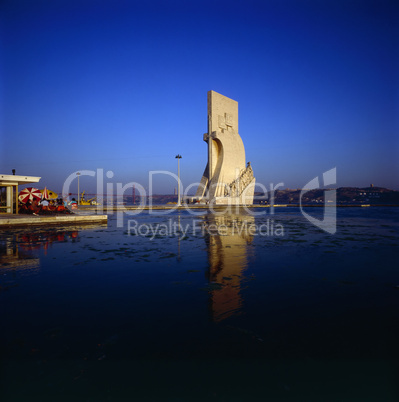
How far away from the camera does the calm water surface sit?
1.47 meters

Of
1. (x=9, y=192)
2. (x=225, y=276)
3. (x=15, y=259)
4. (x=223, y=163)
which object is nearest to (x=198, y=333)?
(x=225, y=276)

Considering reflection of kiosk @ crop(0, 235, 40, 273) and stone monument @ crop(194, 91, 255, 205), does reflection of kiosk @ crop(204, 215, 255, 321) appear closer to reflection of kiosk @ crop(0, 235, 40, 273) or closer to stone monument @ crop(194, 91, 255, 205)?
reflection of kiosk @ crop(0, 235, 40, 273)

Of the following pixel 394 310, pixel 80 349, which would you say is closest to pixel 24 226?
pixel 80 349

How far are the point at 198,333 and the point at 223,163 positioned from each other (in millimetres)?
41570

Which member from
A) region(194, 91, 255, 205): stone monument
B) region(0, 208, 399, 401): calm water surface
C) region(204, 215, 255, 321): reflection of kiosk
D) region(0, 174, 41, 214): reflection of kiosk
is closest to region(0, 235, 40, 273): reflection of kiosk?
region(0, 208, 399, 401): calm water surface

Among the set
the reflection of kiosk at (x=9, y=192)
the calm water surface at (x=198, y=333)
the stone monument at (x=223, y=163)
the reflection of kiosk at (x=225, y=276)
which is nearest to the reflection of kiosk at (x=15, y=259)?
the calm water surface at (x=198, y=333)

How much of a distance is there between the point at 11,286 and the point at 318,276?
4085mm

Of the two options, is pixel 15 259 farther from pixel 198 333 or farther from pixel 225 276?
pixel 198 333

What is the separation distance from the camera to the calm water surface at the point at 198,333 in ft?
4.83

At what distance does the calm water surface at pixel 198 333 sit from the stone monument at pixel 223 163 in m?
37.0

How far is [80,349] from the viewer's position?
70.0 inches

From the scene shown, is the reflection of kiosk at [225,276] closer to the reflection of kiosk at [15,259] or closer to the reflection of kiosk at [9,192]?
the reflection of kiosk at [15,259]

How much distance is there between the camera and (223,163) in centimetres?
4269

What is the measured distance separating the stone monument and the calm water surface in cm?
3703
